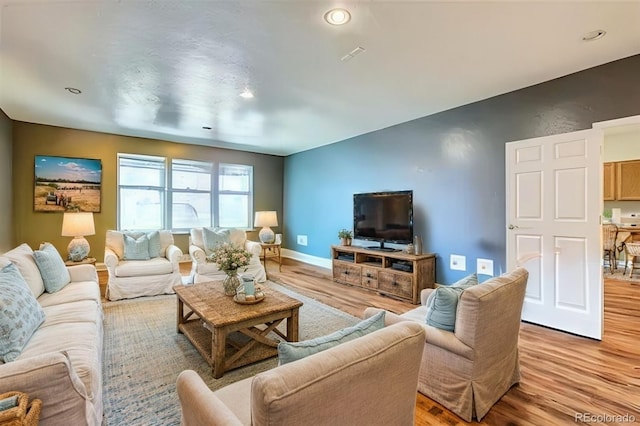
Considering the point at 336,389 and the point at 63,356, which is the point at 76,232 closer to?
the point at 63,356

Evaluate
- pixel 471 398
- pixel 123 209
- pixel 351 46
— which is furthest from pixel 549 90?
pixel 123 209

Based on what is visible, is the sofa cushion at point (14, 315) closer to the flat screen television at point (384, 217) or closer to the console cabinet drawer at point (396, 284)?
the console cabinet drawer at point (396, 284)

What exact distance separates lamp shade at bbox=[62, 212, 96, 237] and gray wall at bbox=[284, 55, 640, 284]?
3895mm

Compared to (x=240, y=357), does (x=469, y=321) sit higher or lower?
higher

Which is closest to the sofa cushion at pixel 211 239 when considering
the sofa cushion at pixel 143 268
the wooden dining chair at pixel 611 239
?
the sofa cushion at pixel 143 268

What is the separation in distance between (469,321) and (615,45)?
8.70ft

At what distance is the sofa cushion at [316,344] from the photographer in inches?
37.5

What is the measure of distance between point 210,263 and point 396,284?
265 centimetres

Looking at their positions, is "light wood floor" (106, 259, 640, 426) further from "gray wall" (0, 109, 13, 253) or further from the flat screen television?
"gray wall" (0, 109, 13, 253)

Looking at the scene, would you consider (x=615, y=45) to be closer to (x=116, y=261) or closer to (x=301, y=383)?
(x=301, y=383)

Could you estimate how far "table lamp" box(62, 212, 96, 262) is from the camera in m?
3.80

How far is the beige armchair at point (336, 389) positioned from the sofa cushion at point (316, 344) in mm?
122

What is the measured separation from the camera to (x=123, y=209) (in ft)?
17.8

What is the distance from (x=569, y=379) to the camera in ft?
6.84
